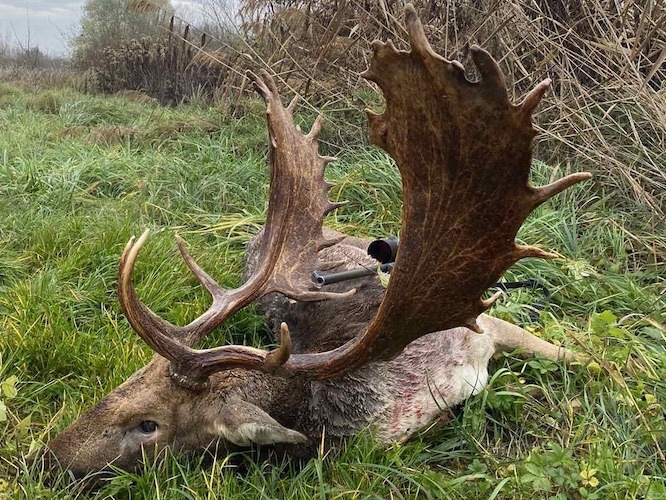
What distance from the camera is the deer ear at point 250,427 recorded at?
231 cm

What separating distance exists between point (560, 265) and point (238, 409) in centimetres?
239

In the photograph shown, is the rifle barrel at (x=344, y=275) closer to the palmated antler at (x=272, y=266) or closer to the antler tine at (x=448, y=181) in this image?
the palmated antler at (x=272, y=266)

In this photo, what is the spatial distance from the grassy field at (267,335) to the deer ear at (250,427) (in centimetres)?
12

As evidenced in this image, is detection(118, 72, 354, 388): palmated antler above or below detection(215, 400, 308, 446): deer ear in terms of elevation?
above

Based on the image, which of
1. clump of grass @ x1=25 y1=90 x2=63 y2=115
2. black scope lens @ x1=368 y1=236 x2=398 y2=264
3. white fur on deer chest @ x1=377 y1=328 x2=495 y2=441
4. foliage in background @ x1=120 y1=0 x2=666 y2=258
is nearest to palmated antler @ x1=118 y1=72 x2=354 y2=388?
black scope lens @ x1=368 y1=236 x2=398 y2=264

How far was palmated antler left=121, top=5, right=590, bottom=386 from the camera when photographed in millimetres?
1542

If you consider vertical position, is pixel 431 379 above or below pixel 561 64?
below

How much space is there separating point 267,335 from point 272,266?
2.38 feet

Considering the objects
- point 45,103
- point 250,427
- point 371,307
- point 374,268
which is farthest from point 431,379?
point 45,103

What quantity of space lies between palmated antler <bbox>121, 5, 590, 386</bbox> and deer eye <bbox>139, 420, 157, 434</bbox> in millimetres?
345

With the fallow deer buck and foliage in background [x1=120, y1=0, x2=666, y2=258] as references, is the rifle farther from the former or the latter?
foliage in background [x1=120, y1=0, x2=666, y2=258]

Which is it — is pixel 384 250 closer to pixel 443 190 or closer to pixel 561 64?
pixel 443 190

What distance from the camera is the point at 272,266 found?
2.79m

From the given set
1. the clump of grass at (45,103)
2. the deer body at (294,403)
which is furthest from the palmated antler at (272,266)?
the clump of grass at (45,103)
